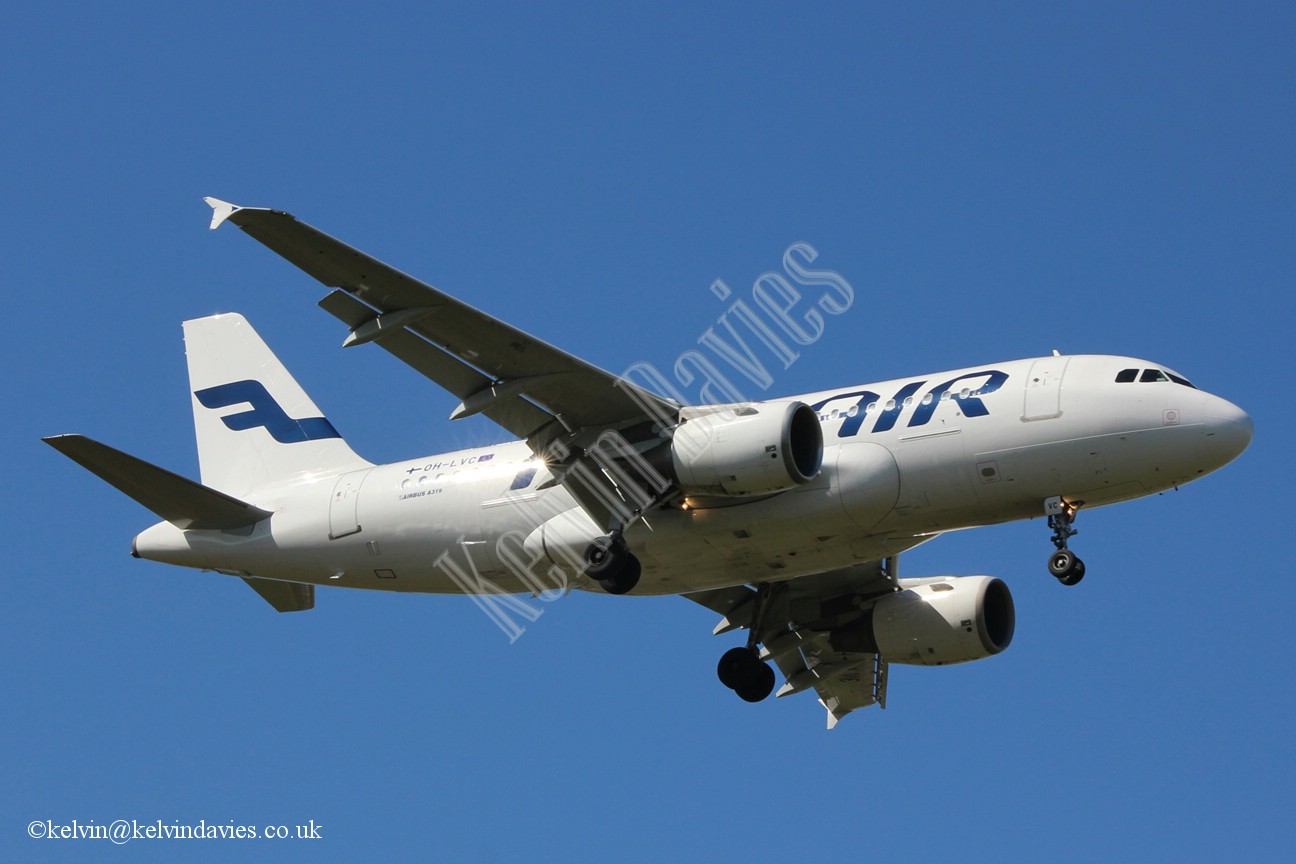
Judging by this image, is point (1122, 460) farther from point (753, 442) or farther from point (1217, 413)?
point (753, 442)

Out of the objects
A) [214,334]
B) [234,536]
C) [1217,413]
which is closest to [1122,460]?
[1217,413]

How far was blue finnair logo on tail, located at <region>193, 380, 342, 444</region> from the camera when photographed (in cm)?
3183

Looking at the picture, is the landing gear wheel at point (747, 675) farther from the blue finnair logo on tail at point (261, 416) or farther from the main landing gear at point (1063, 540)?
the blue finnair logo on tail at point (261, 416)

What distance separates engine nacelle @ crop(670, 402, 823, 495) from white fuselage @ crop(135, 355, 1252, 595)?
2.21 feet

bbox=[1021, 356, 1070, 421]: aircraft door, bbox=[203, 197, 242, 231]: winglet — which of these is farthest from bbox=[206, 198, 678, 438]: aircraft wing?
bbox=[1021, 356, 1070, 421]: aircraft door

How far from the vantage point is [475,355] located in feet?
82.7

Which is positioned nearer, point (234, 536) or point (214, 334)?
point (234, 536)

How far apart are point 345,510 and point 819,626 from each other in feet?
30.5

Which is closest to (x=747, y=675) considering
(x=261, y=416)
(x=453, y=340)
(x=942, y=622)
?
(x=942, y=622)

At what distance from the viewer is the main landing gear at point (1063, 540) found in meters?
24.9

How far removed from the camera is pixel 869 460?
83.2 feet

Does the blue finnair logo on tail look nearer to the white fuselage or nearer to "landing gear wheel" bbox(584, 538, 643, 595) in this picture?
the white fuselage

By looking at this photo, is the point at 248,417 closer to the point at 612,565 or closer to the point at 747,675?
the point at 612,565

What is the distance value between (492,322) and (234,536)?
828 cm
